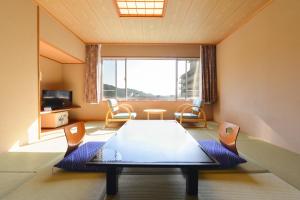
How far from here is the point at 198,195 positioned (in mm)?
1579

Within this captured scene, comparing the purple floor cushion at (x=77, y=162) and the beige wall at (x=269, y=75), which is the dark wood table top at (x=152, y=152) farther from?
the beige wall at (x=269, y=75)

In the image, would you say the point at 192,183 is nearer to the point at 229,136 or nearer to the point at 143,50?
the point at 229,136

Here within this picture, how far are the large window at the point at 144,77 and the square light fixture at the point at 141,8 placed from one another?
7.81 ft

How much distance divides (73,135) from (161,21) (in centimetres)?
302

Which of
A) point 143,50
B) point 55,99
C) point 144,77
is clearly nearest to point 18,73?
point 55,99

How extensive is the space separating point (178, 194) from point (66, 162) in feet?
3.93

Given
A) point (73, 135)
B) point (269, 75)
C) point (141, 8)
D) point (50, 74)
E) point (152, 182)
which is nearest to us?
point (152, 182)

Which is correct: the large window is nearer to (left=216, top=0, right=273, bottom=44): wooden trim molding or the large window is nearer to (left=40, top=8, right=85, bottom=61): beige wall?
(left=40, top=8, right=85, bottom=61): beige wall

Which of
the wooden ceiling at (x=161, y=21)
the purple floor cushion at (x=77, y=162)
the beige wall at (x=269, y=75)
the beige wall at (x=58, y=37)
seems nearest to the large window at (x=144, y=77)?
the wooden ceiling at (x=161, y=21)

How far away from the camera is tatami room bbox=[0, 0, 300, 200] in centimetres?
169

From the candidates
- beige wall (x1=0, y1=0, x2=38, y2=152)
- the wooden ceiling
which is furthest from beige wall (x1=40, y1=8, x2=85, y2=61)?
beige wall (x1=0, y1=0, x2=38, y2=152)

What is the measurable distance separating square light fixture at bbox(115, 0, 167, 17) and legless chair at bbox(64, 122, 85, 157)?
2286mm

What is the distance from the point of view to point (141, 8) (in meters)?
3.67

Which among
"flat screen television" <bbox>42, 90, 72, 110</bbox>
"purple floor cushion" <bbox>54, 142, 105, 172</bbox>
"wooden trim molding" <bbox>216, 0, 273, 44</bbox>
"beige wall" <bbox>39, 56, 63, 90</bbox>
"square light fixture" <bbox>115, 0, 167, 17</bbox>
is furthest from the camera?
"beige wall" <bbox>39, 56, 63, 90</bbox>
